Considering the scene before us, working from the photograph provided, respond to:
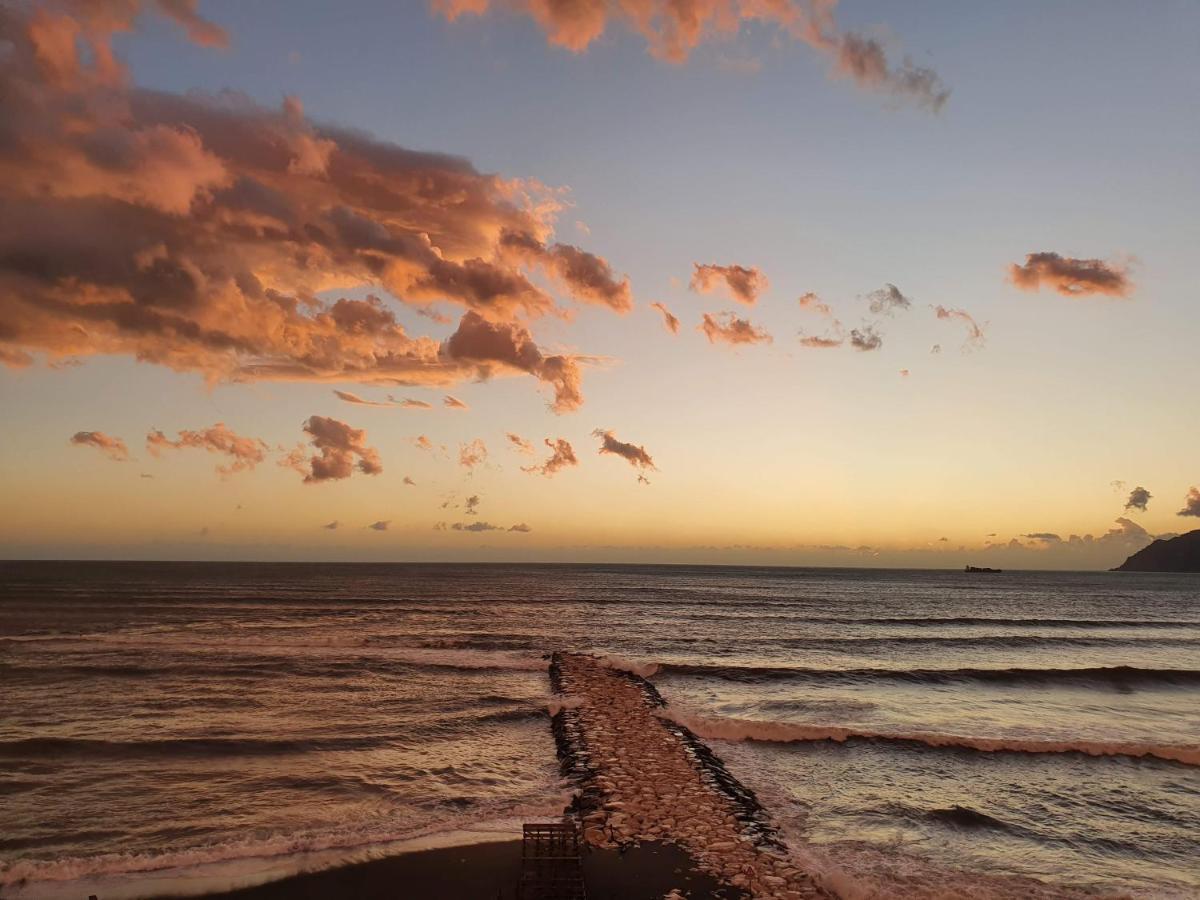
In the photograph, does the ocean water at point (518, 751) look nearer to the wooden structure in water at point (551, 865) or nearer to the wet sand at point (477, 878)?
the wet sand at point (477, 878)

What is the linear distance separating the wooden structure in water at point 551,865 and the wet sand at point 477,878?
13.6 inches

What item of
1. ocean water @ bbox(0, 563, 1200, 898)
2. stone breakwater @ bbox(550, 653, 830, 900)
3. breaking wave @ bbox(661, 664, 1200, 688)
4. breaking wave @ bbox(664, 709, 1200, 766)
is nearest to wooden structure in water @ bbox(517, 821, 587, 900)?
stone breakwater @ bbox(550, 653, 830, 900)

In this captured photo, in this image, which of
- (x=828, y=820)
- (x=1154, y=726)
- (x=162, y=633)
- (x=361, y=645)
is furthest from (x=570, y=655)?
(x=162, y=633)

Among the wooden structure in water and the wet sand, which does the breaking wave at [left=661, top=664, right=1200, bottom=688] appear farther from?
the wooden structure in water

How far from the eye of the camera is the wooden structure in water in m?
13.0

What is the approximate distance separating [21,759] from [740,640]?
45918 mm

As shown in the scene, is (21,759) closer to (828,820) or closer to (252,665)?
(252,665)

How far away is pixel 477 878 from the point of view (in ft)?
47.0

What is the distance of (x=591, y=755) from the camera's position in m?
22.6

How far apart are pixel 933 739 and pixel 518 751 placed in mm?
15822

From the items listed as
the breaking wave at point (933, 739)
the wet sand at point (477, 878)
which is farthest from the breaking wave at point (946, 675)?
the wet sand at point (477, 878)

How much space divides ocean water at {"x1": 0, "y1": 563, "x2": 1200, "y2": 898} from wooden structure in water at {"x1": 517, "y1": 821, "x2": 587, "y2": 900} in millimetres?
2346

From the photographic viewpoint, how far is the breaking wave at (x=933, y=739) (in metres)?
25.7

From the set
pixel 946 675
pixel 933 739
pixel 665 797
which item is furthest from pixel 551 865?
pixel 946 675
